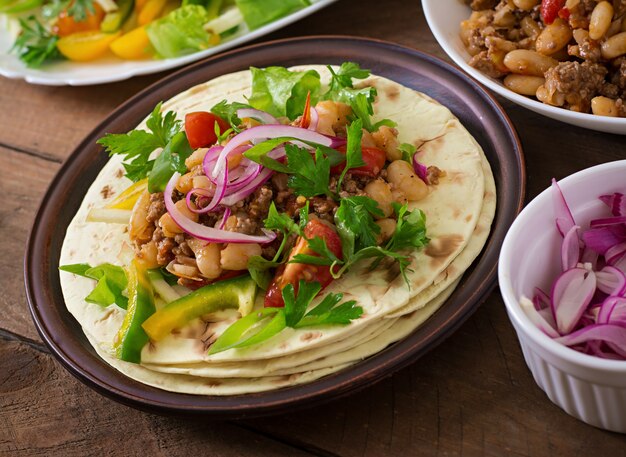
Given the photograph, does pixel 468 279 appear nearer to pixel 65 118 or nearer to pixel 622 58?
pixel 622 58

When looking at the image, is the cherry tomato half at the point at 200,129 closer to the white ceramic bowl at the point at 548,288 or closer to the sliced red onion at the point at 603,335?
the white ceramic bowl at the point at 548,288

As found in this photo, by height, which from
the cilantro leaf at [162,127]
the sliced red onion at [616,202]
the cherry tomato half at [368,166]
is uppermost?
the sliced red onion at [616,202]

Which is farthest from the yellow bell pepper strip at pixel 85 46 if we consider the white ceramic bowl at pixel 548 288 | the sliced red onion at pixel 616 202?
the sliced red onion at pixel 616 202

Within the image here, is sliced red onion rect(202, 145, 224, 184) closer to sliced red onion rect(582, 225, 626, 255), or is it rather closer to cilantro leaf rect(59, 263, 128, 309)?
cilantro leaf rect(59, 263, 128, 309)

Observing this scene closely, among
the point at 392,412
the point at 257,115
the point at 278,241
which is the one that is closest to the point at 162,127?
the point at 257,115

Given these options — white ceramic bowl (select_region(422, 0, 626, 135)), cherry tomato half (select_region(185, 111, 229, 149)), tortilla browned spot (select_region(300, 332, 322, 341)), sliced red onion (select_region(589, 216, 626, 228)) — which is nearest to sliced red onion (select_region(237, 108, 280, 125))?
cherry tomato half (select_region(185, 111, 229, 149))
